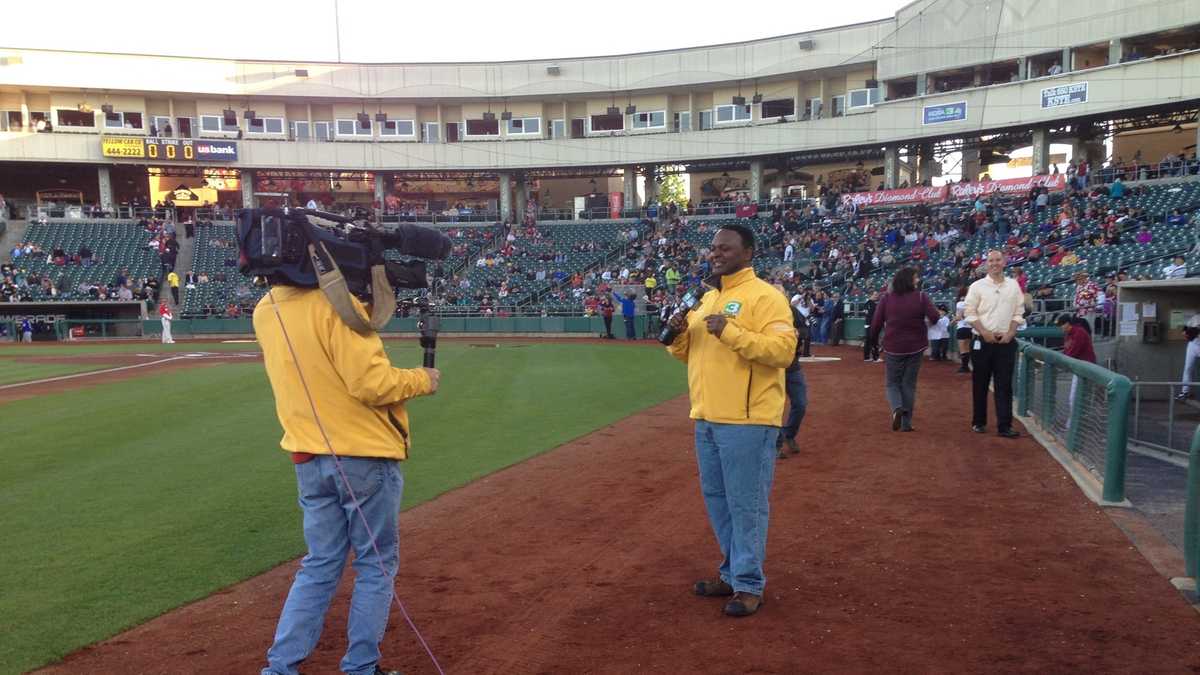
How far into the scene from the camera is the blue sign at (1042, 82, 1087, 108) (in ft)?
100

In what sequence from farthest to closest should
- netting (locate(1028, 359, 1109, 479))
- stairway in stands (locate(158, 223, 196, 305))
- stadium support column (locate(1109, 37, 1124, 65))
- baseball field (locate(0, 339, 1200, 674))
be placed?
stairway in stands (locate(158, 223, 196, 305)), stadium support column (locate(1109, 37, 1124, 65)), netting (locate(1028, 359, 1109, 479)), baseball field (locate(0, 339, 1200, 674))

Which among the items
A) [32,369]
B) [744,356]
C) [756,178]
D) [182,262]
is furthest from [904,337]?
[182,262]

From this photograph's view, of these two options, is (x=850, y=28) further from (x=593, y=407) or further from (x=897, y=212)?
(x=593, y=407)

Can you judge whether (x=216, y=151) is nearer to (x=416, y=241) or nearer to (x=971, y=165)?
(x=971, y=165)

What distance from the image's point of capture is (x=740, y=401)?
4.37 m

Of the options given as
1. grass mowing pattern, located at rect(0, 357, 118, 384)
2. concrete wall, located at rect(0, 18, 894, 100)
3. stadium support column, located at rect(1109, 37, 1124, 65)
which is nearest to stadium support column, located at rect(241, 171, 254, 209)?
concrete wall, located at rect(0, 18, 894, 100)

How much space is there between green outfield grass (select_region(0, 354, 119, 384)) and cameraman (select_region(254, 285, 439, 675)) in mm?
18266

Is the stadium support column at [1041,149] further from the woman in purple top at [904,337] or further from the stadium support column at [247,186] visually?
the stadium support column at [247,186]

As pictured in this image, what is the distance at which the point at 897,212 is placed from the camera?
107 ft

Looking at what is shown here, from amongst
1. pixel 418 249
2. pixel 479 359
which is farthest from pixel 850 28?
pixel 418 249

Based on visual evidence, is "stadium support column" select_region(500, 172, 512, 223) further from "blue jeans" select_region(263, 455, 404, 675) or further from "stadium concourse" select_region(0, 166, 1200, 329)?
"blue jeans" select_region(263, 455, 404, 675)

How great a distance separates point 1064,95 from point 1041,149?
2701 millimetres

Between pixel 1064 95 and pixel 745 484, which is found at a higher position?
pixel 1064 95

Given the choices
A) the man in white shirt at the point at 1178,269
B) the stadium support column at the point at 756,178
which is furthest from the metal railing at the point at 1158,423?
the stadium support column at the point at 756,178
